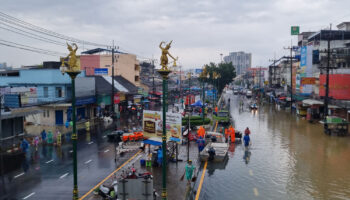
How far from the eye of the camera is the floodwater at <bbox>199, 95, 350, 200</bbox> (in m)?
15.0

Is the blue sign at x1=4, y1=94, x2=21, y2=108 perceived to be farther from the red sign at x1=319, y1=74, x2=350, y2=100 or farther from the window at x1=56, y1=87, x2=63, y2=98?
the red sign at x1=319, y1=74, x2=350, y2=100

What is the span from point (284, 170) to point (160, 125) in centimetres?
796

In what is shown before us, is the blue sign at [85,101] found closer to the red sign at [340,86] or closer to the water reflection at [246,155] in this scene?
the water reflection at [246,155]

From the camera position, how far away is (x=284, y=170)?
18.7 meters

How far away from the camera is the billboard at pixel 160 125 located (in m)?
17.1

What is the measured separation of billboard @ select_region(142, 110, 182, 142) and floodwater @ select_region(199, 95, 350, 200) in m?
3.01

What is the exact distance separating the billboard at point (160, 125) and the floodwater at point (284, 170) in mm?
3014

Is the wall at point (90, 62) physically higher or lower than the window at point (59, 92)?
higher

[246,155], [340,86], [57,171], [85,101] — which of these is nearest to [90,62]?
[85,101]

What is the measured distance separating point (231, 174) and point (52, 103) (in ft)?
81.5

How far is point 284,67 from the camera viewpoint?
295 ft

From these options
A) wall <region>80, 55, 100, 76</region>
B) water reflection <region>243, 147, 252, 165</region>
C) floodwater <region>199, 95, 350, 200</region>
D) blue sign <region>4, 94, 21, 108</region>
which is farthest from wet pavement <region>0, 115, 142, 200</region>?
wall <region>80, 55, 100, 76</region>

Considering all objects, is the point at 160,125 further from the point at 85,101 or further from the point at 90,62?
the point at 90,62

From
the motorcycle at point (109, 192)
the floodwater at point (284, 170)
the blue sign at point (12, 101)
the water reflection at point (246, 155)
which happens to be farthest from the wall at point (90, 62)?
the motorcycle at point (109, 192)
